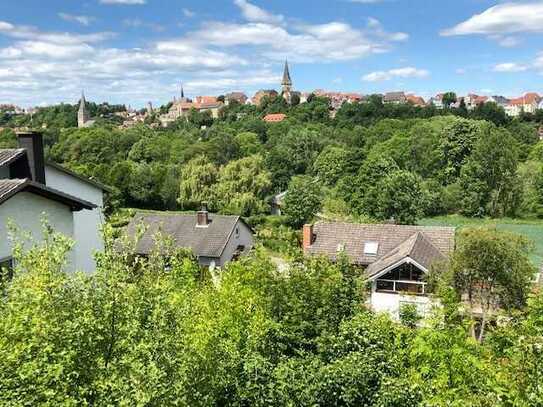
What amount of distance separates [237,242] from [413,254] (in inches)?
573

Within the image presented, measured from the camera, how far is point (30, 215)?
13.2m

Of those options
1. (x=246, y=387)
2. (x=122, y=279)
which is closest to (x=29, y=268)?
(x=122, y=279)

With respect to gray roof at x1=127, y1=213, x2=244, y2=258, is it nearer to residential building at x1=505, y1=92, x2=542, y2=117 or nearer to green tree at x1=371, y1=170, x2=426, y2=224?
green tree at x1=371, y1=170, x2=426, y2=224

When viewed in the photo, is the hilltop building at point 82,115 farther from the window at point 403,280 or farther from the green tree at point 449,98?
Answer: the window at point 403,280

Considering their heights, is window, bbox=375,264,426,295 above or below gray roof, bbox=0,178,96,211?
below

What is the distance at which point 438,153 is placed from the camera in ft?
248

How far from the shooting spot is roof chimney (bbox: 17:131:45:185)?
15477 millimetres

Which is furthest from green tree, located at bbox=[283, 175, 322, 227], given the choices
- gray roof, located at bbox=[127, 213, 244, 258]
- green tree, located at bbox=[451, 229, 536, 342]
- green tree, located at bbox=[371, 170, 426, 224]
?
green tree, located at bbox=[451, 229, 536, 342]

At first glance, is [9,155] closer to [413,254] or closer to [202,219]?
[413,254]

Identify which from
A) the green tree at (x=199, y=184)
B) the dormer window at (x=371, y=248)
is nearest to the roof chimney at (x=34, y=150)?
the dormer window at (x=371, y=248)

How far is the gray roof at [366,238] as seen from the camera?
30.9 m

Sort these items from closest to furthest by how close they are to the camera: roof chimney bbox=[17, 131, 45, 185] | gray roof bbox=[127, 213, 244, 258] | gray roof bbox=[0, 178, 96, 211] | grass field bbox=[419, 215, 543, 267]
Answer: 1. gray roof bbox=[0, 178, 96, 211]
2. roof chimney bbox=[17, 131, 45, 185]
3. gray roof bbox=[127, 213, 244, 258]
4. grass field bbox=[419, 215, 543, 267]

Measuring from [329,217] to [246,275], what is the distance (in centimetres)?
3490

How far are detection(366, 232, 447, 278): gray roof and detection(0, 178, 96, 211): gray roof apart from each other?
16518 millimetres
